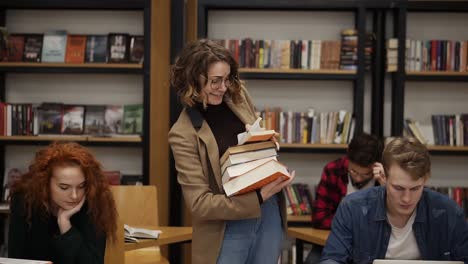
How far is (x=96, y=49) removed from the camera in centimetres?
526

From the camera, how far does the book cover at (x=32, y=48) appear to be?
17.2 ft

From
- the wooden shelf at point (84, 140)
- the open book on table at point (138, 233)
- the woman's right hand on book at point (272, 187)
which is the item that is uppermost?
the wooden shelf at point (84, 140)

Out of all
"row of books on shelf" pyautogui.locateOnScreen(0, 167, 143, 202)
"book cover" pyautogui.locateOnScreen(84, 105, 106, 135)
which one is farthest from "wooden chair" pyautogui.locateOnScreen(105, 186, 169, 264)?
"book cover" pyautogui.locateOnScreen(84, 105, 106, 135)

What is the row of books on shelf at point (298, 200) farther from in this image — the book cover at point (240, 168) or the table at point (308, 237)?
the book cover at point (240, 168)

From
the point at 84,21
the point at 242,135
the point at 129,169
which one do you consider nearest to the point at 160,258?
the point at 129,169

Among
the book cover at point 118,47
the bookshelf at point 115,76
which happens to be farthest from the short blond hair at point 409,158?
the book cover at point 118,47

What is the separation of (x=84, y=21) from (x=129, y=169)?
120cm

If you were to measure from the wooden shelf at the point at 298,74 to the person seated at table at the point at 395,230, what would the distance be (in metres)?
2.44

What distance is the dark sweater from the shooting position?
2570 mm

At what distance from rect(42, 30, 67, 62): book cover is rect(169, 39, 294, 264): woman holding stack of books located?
2771mm

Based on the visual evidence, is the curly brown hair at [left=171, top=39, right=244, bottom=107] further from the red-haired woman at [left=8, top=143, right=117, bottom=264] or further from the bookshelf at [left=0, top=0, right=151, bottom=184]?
the bookshelf at [left=0, top=0, right=151, bottom=184]

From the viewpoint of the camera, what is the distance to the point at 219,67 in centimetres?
263

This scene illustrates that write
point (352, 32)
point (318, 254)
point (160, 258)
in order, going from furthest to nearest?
1. point (352, 32)
2. point (160, 258)
3. point (318, 254)

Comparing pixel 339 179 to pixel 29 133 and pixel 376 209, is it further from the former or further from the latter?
pixel 29 133
